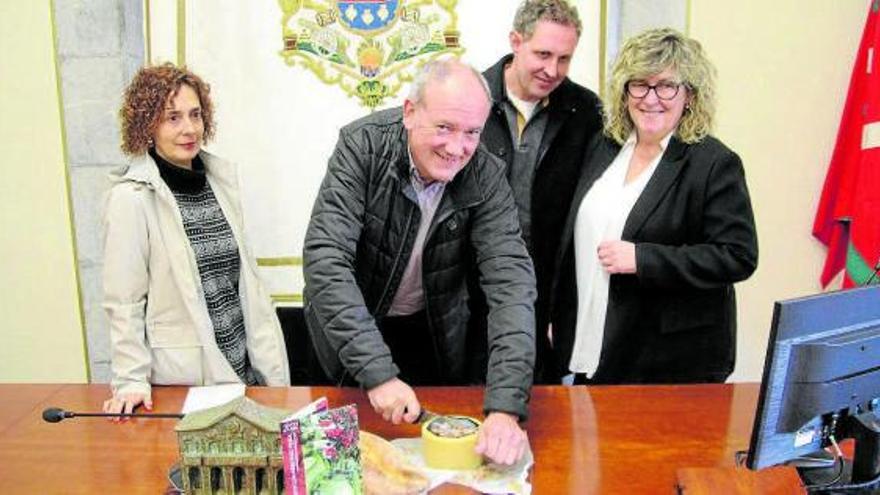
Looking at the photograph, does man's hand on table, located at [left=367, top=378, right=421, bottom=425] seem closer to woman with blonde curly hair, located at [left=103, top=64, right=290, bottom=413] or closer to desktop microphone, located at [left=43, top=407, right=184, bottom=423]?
desktop microphone, located at [left=43, top=407, right=184, bottom=423]

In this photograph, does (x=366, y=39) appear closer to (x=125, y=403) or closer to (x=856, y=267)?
(x=125, y=403)

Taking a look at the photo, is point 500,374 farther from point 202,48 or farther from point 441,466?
point 202,48

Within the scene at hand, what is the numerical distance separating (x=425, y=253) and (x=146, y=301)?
804mm

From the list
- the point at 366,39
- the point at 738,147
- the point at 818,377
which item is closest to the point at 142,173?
the point at 366,39

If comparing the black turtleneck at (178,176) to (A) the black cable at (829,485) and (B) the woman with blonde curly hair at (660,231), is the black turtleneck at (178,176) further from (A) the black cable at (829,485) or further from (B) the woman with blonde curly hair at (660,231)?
(A) the black cable at (829,485)

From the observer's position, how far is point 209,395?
75.9 inches

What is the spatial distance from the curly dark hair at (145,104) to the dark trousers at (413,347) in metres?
0.86

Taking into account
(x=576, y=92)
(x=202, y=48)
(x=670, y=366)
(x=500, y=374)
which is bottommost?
(x=670, y=366)

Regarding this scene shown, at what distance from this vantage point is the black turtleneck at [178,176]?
215 cm

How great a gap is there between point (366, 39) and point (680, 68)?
5.11 ft

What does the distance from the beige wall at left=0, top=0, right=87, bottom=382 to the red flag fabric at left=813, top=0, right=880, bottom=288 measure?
321cm

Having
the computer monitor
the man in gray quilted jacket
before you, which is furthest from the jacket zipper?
the computer monitor

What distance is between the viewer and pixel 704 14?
3.02 meters

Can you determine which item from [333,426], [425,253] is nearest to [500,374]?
[425,253]
